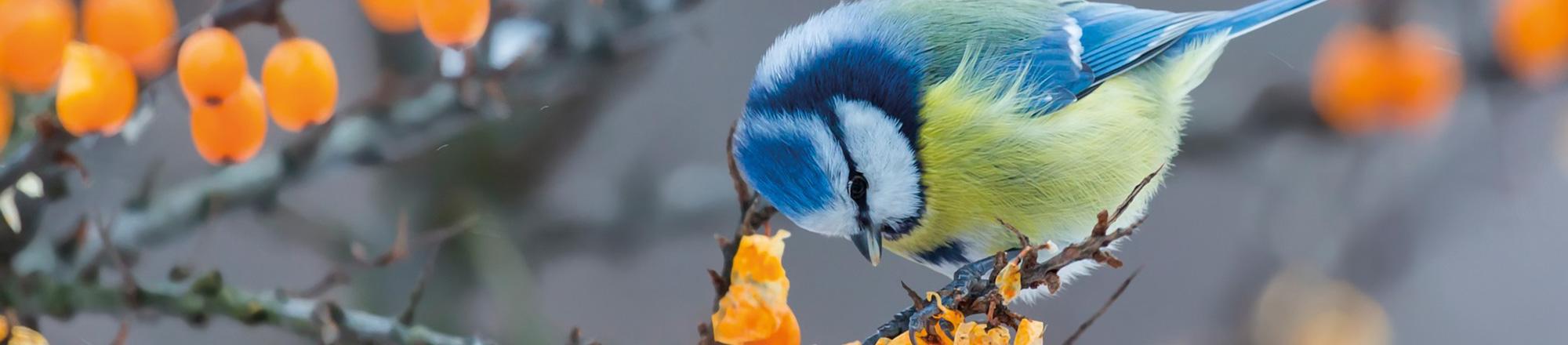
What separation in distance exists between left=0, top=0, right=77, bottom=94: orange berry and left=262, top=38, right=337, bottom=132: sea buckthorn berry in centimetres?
10

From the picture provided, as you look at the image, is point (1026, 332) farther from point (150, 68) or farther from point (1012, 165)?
point (150, 68)

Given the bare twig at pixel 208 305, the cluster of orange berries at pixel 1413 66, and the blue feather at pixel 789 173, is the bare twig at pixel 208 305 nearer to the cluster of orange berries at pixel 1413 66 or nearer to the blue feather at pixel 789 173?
the blue feather at pixel 789 173

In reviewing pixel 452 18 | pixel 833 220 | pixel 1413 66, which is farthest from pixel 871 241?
pixel 1413 66

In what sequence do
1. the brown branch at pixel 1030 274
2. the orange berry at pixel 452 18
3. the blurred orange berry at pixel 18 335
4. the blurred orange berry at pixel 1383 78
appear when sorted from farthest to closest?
the blurred orange berry at pixel 1383 78 < the orange berry at pixel 452 18 < the blurred orange berry at pixel 18 335 < the brown branch at pixel 1030 274

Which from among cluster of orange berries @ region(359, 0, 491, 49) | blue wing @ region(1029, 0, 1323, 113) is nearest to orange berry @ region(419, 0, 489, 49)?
cluster of orange berries @ region(359, 0, 491, 49)

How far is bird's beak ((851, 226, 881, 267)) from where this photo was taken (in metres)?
0.61

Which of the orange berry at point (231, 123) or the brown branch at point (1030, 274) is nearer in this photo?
the brown branch at point (1030, 274)

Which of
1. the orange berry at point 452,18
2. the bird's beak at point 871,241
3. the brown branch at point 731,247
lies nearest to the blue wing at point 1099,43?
the bird's beak at point 871,241

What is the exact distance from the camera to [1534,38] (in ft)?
2.91

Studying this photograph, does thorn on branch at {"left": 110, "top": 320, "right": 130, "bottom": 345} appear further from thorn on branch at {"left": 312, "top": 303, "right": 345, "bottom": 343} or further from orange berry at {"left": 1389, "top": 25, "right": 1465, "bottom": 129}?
orange berry at {"left": 1389, "top": 25, "right": 1465, "bottom": 129}

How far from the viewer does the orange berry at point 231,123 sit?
62 cm

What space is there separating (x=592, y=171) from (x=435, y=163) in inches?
4.1

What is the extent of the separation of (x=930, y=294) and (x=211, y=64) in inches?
15.3

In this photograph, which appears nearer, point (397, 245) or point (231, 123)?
point (231, 123)
